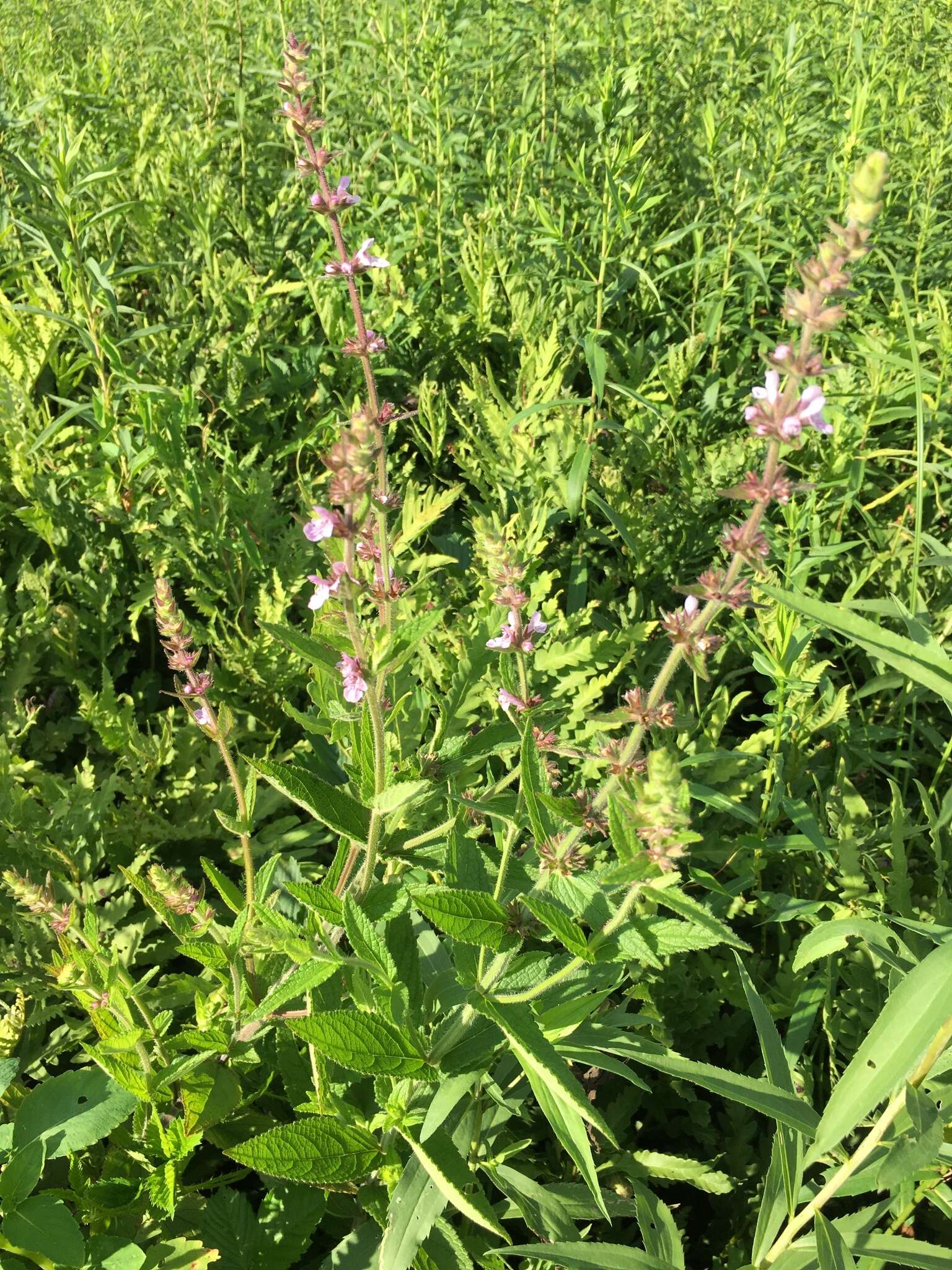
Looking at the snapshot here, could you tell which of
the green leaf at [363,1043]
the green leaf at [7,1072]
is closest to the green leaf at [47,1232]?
the green leaf at [7,1072]

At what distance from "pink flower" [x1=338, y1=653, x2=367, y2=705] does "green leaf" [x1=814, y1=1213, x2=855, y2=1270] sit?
1.10 metres

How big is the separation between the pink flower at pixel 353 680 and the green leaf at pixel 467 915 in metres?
0.32

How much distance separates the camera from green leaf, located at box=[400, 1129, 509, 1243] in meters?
1.42

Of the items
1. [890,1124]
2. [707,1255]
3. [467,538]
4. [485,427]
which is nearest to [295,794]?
[890,1124]

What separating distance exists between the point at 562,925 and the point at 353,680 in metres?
0.48

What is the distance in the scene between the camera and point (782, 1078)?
1.70 metres

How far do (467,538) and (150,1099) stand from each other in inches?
81.4

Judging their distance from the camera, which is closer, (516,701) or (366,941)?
(366,941)

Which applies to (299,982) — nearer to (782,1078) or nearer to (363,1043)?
(363,1043)

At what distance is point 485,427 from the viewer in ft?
11.0

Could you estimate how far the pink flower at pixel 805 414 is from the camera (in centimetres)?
112

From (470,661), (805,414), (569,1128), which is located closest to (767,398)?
(805,414)

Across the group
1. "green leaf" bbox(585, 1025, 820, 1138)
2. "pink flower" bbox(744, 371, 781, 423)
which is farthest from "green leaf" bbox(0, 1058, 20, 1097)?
"pink flower" bbox(744, 371, 781, 423)

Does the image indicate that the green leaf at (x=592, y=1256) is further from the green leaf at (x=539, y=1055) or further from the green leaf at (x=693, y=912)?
the green leaf at (x=693, y=912)
